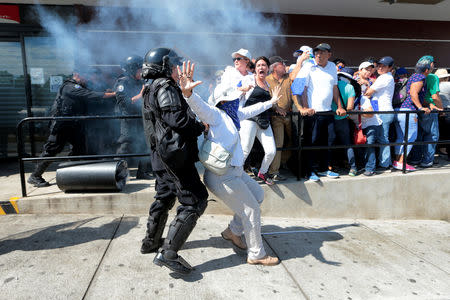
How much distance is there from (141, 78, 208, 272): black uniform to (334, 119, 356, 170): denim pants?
2.65m

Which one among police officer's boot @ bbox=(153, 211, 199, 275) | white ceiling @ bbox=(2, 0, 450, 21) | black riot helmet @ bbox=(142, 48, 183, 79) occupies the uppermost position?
white ceiling @ bbox=(2, 0, 450, 21)

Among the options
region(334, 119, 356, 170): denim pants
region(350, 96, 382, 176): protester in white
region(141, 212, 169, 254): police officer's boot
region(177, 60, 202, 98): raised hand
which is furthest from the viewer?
region(350, 96, 382, 176): protester in white

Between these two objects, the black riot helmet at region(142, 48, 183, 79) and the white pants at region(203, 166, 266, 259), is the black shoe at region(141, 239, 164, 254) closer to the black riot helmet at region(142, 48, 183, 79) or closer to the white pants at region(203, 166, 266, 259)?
the white pants at region(203, 166, 266, 259)

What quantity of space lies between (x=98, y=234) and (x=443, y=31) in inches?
354

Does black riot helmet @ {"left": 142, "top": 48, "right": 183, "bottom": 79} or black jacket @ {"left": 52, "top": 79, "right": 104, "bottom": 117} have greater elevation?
black riot helmet @ {"left": 142, "top": 48, "right": 183, "bottom": 79}

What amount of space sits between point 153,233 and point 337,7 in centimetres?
605

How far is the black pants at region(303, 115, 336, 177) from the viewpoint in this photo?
4.46 m

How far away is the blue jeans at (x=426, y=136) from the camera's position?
5117 millimetres

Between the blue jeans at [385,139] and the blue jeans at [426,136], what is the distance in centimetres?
65

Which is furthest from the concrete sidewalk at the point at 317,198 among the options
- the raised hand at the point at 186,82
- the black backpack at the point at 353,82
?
the raised hand at the point at 186,82

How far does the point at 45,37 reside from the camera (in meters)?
5.98

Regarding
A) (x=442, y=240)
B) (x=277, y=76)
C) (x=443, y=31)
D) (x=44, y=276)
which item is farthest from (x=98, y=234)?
(x=443, y=31)

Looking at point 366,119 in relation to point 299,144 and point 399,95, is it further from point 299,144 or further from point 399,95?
point 299,144

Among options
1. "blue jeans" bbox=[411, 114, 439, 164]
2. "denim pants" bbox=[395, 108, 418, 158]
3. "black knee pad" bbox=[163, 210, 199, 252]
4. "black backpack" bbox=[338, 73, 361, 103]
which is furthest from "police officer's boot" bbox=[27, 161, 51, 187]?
"blue jeans" bbox=[411, 114, 439, 164]
